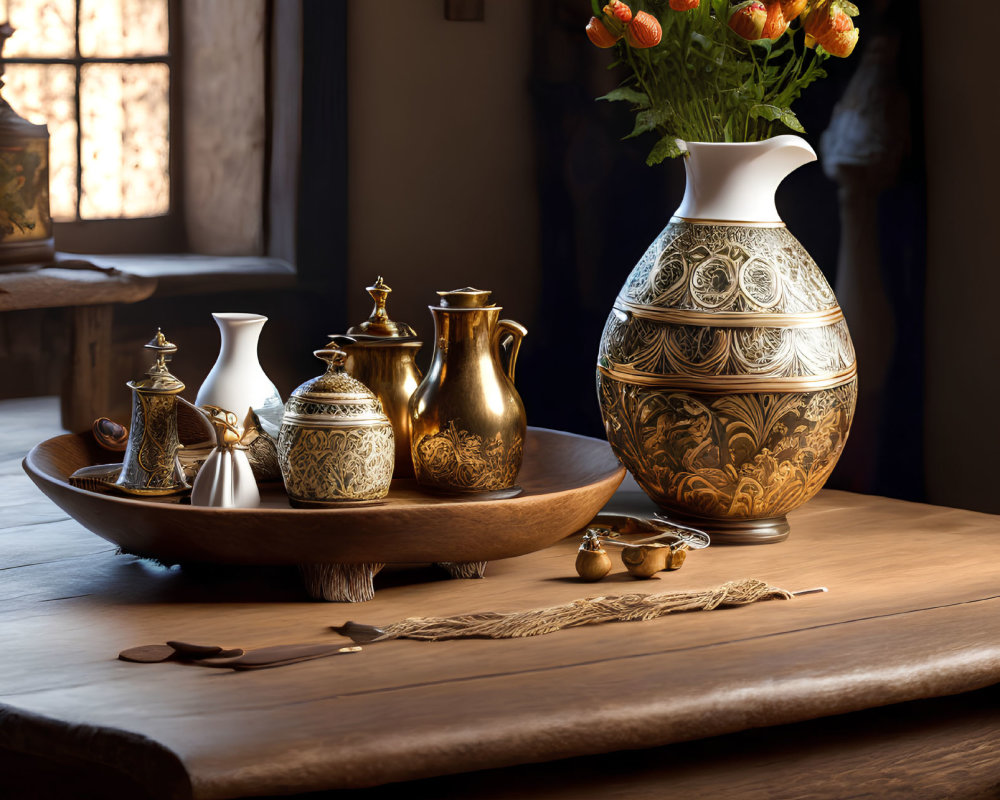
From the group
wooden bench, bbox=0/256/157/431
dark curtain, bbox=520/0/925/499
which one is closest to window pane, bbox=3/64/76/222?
wooden bench, bbox=0/256/157/431

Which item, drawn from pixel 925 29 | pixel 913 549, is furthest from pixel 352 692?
pixel 925 29

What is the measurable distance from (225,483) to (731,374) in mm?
458

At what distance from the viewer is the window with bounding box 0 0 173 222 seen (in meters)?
1.65

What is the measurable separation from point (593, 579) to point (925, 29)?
0.83 m

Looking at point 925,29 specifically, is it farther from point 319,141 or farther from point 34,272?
point 34,272

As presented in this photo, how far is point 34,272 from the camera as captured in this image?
1600 mm

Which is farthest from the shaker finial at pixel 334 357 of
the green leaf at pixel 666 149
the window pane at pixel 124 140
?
the window pane at pixel 124 140

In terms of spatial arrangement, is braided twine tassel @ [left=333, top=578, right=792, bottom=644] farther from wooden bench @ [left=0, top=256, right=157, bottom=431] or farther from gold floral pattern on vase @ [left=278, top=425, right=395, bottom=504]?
wooden bench @ [left=0, top=256, right=157, bottom=431]

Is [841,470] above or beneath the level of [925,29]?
beneath

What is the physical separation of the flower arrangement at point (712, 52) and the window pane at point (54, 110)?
2.67 feet

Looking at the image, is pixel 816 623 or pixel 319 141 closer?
pixel 816 623

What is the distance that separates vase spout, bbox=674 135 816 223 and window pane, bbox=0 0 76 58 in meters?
0.93

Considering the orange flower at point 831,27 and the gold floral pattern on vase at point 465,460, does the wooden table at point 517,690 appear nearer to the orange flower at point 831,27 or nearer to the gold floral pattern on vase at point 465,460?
the gold floral pattern on vase at point 465,460

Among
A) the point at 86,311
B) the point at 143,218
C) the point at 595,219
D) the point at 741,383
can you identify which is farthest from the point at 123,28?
the point at 741,383
